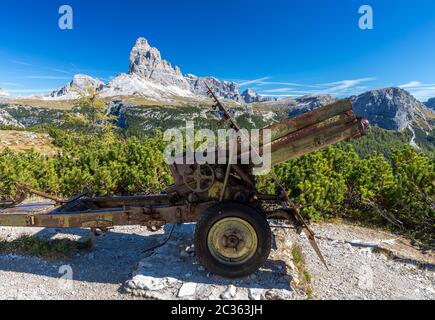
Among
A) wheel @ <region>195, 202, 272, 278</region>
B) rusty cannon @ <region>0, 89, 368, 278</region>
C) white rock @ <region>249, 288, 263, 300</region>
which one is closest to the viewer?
white rock @ <region>249, 288, 263, 300</region>

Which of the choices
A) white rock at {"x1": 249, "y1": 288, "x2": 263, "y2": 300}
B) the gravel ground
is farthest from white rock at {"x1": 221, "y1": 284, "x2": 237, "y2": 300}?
white rock at {"x1": 249, "y1": 288, "x2": 263, "y2": 300}

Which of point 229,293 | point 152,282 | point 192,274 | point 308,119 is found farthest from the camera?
point 192,274

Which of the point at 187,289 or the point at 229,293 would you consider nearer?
the point at 229,293

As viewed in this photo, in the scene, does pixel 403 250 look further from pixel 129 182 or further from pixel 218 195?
pixel 129 182

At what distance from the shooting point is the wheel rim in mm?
4500

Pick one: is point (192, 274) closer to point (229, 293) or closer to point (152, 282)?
point (152, 282)

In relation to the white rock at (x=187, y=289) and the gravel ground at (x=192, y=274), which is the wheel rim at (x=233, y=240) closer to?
the gravel ground at (x=192, y=274)

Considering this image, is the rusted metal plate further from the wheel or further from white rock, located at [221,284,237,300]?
white rock, located at [221,284,237,300]

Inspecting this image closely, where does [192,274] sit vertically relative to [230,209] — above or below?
below

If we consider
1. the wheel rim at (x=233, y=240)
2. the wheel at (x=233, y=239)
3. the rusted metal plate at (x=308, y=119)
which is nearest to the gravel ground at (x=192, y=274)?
the wheel at (x=233, y=239)

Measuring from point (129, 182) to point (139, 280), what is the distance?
5736mm

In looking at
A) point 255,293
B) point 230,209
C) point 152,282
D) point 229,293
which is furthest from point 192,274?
point 230,209

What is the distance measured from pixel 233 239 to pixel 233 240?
0.04 ft

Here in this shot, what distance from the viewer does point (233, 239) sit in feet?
14.8
